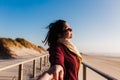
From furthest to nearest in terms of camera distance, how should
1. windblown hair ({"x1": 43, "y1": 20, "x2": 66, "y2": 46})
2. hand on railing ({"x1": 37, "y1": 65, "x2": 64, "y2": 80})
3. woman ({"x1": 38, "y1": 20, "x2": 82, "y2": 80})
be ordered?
windblown hair ({"x1": 43, "y1": 20, "x2": 66, "y2": 46})
woman ({"x1": 38, "y1": 20, "x2": 82, "y2": 80})
hand on railing ({"x1": 37, "y1": 65, "x2": 64, "y2": 80})

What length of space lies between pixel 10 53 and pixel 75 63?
1265 inches

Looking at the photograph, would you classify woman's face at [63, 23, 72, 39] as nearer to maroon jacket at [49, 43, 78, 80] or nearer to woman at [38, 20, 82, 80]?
woman at [38, 20, 82, 80]

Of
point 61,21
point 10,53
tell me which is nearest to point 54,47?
point 61,21

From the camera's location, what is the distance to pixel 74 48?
2414 mm

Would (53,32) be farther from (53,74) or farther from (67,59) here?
(53,74)

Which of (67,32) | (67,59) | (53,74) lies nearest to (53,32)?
(67,32)

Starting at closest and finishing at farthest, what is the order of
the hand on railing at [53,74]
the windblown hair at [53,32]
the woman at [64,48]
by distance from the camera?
the hand on railing at [53,74] → the woman at [64,48] → the windblown hair at [53,32]

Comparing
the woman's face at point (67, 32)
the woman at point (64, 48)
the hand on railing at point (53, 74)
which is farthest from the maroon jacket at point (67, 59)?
the hand on railing at point (53, 74)

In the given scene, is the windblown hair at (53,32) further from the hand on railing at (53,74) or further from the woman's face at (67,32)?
the hand on railing at (53,74)

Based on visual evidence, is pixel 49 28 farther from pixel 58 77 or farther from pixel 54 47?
pixel 58 77

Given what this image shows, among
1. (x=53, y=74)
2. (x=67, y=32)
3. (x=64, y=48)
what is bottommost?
(x=53, y=74)

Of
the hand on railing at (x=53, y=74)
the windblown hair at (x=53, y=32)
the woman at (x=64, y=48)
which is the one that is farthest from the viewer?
the windblown hair at (x=53, y=32)

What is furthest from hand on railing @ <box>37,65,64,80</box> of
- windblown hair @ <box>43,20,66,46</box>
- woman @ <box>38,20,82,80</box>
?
windblown hair @ <box>43,20,66,46</box>

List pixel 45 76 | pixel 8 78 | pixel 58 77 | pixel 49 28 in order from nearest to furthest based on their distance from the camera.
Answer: pixel 45 76 < pixel 58 77 < pixel 49 28 < pixel 8 78
